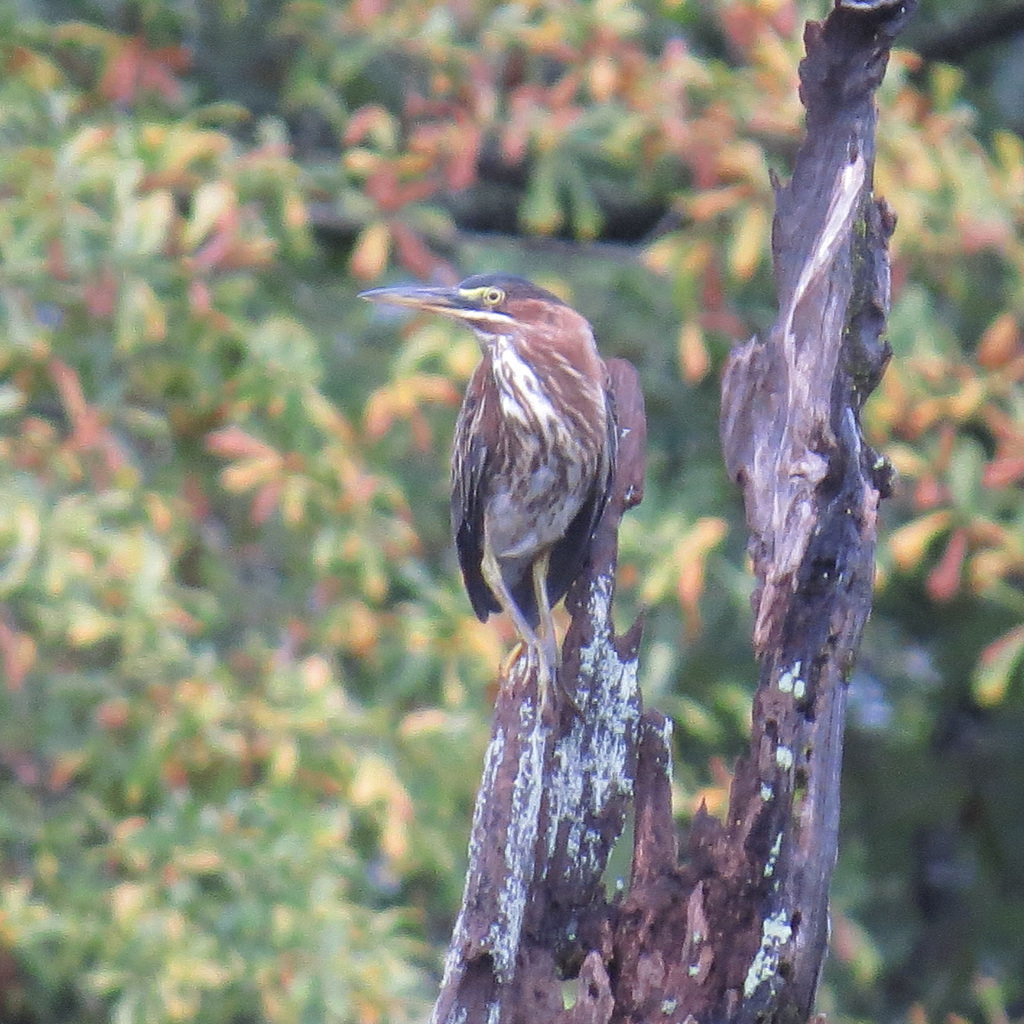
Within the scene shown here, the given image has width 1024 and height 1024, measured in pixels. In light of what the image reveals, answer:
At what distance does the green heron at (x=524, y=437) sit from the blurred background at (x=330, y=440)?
3.73 feet

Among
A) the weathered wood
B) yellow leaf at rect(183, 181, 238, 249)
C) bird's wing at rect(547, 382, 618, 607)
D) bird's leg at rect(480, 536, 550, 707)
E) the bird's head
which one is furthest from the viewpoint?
yellow leaf at rect(183, 181, 238, 249)

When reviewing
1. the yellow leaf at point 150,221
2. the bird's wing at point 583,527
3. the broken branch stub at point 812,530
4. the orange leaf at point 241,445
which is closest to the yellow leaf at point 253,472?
the orange leaf at point 241,445

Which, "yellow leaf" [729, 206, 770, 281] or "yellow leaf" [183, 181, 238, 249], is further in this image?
"yellow leaf" [183, 181, 238, 249]

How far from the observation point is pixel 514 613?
12.3 feet

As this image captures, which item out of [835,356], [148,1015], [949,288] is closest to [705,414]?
[949,288]

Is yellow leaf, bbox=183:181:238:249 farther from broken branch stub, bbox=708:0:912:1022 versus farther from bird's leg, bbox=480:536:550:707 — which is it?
broken branch stub, bbox=708:0:912:1022

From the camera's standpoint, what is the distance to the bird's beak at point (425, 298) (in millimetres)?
3830

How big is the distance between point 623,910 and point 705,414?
3460 millimetres

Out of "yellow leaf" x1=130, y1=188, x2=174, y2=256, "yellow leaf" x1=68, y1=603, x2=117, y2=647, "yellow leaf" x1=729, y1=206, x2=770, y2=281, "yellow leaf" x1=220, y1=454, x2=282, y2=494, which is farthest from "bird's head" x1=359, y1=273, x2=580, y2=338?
"yellow leaf" x1=68, y1=603, x2=117, y2=647

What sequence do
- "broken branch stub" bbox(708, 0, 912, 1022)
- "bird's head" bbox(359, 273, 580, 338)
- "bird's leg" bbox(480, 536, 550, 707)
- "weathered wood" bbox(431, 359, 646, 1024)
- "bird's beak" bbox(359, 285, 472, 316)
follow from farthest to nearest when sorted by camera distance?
"bird's head" bbox(359, 273, 580, 338) < "bird's beak" bbox(359, 285, 472, 316) < "bird's leg" bbox(480, 536, 550, 707) < "weathered wood" bbox(431, 359, 646, 1024) < "broken branch stub" bbox(708, 0, 912, 1022)

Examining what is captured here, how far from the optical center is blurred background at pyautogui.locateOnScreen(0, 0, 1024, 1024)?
517 cm

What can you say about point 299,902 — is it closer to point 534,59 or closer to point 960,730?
point 534,59

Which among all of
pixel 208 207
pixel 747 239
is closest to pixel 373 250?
pixel 208 207

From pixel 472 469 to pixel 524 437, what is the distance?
17cm
